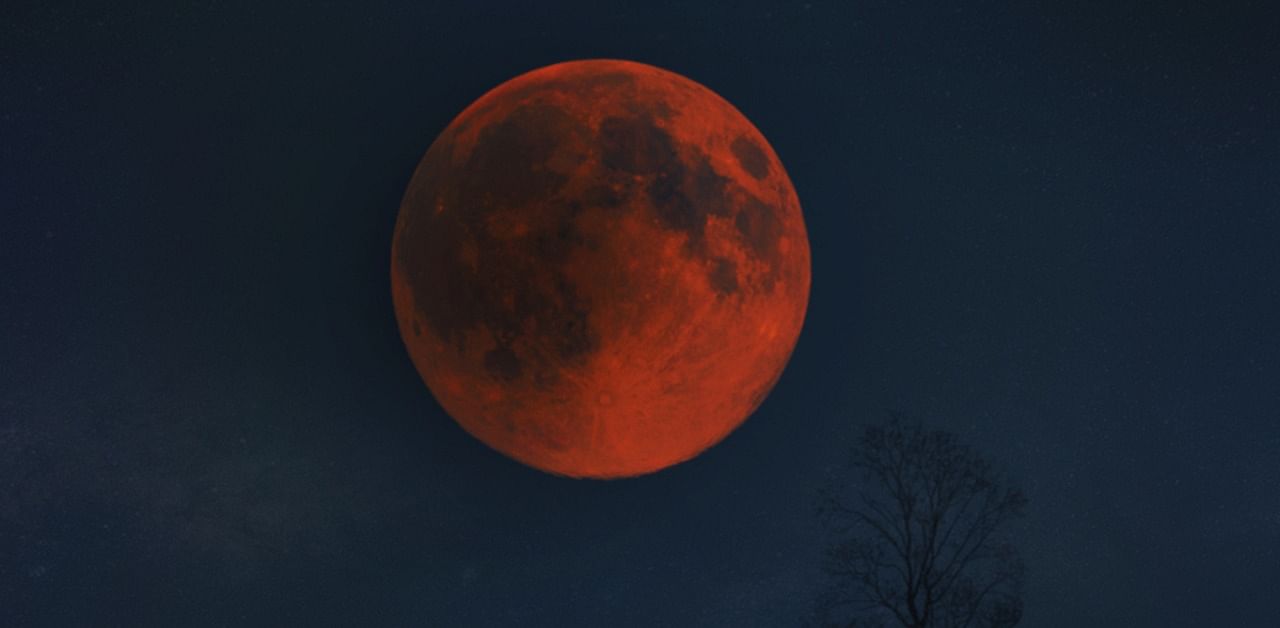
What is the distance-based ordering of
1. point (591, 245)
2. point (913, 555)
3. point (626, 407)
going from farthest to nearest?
point (913, 555), point (626, 407), point (591, 245)

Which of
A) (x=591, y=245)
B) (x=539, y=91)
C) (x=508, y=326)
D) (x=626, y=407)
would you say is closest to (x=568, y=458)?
(x=626, y=407)

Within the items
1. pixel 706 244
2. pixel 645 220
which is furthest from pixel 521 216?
pixel 706 244

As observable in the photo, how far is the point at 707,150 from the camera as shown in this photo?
8.16m

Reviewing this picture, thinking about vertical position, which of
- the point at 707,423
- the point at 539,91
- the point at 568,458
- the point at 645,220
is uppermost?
the point at 539,91

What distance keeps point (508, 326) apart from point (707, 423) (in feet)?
7.33

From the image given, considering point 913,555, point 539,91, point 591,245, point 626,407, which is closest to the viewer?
point 591,245

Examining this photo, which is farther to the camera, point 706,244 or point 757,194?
point 757,194

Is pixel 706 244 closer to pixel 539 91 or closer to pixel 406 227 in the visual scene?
pixel 539 91

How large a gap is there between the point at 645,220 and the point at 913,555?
6596mm

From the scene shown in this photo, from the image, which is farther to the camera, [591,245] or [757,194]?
[757,194]

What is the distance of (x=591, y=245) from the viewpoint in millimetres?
7426

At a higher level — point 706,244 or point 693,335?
point 706,244

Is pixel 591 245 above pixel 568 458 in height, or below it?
above

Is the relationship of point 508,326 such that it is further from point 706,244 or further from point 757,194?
point 757,194
